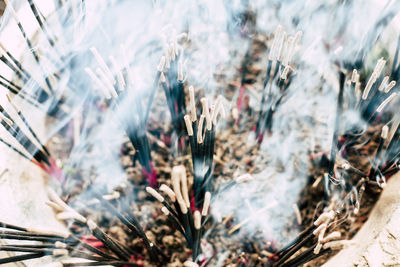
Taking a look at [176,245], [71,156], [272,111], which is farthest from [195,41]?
[176,245]

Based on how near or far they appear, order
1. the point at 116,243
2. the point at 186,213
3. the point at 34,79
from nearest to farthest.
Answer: the point at 186,213, the point at 116,243, the point at 34,79

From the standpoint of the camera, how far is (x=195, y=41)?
1.03 metres

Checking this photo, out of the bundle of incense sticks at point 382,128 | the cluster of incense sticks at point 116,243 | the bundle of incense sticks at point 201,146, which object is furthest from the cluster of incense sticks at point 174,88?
the bundle of incense sticks at point 382,128

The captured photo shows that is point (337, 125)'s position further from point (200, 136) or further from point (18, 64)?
point (18, 64)

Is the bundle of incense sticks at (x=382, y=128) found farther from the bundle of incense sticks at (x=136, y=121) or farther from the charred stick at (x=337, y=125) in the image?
the bundle of incense sticks at (x=136, y=121)

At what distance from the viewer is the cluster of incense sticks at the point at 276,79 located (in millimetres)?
673

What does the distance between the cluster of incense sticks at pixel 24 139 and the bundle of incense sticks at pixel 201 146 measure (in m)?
0.37

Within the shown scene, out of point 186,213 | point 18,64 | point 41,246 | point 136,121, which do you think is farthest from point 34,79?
point 186,213

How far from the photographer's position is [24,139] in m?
0.72

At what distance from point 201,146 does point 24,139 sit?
411 mm

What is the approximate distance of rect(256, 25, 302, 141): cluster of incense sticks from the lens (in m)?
0.67

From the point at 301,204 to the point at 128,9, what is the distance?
2.55ft

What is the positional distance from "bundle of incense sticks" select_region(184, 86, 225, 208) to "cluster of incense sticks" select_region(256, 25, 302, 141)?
0.17 metres

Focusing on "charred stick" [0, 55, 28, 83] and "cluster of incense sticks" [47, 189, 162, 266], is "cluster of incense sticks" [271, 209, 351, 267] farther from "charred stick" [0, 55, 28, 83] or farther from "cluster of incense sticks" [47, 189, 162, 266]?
"charred stick" [0, 55, 28, 83]
